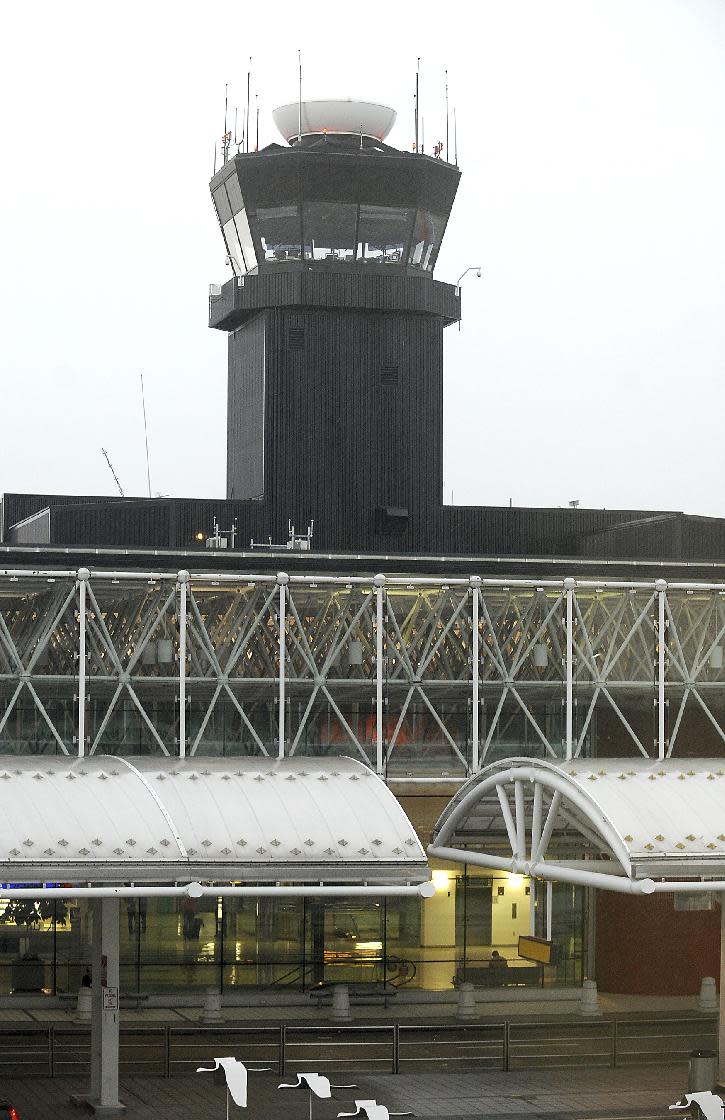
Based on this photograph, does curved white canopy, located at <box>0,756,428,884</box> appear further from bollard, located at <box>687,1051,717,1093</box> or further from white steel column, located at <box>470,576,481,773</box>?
bollard, located at <box>687,1051,717,1093</box>

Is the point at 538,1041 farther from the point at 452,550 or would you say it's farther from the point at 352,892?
the point at 452,550

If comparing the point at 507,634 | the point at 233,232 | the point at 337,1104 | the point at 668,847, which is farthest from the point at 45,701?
the point at 233,232

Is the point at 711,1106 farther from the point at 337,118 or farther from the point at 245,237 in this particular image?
the point at 337,118

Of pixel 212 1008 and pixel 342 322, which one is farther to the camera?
pixel 342 322

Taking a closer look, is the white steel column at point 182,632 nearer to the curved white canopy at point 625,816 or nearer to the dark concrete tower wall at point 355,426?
the curved white canopy at point 625,816

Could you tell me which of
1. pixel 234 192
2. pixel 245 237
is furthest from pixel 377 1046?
pixel 234 192

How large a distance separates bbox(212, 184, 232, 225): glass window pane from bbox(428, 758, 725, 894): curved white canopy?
35.4 metres

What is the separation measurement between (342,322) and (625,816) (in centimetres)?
3679

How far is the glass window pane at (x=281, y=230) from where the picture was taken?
6762 centimetres

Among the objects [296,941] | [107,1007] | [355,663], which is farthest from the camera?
[296,941]

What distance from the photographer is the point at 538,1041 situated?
45.9 m

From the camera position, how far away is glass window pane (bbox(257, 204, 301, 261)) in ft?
222

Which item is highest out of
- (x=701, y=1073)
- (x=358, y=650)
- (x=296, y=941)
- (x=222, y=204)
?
(x=222, y=204)

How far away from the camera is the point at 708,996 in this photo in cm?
5112
